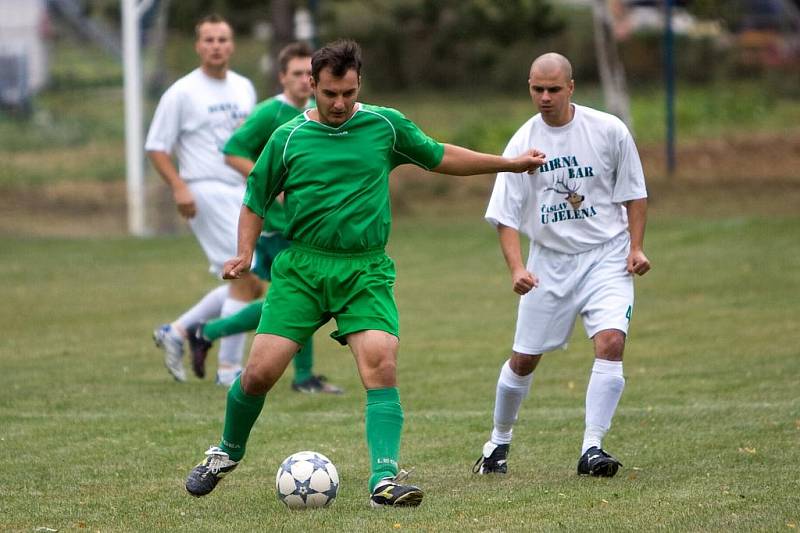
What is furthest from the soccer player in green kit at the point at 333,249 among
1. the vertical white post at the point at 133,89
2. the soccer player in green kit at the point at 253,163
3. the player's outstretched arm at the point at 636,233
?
the vertical white post at the point at 133,89

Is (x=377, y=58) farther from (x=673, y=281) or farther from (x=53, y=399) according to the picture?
(x=53, y=399)

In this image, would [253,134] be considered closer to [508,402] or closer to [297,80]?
[297,80]

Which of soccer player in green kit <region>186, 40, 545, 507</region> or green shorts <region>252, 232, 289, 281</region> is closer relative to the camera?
soccer player in green kit <region>186, 40, 545, 507</region>

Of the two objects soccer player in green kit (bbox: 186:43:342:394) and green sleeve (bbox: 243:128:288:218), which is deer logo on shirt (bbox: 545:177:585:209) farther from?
soccer player in green kit (bbox: 186:43:342:394)

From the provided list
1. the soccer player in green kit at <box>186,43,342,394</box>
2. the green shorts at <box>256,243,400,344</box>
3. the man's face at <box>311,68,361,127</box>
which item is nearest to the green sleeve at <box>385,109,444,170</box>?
the man's face at <box>311,68,361,127</box>

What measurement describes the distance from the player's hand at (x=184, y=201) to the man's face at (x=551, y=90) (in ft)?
11.8

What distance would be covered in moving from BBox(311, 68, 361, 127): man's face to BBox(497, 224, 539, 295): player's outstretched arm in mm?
1216

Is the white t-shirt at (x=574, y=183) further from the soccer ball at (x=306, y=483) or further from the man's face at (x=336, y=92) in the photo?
the soccer ball at (x=306, y=483)

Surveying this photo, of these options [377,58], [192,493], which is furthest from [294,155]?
[377,58]

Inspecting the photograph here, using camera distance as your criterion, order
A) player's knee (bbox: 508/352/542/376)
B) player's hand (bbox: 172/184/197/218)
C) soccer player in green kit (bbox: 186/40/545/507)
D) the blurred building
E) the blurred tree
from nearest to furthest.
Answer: soccer player in green kit (bbox: 186/40/545/507)
player's knee (bbox: 508/352/542/376)
player's hand (bbox: 172/184/197/218)
the blurred building
the blurred tree

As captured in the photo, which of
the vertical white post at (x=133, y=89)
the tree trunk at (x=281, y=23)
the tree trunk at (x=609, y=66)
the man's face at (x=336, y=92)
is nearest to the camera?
the man's face at (x=336, y=92)

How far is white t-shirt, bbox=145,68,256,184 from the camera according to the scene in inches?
392

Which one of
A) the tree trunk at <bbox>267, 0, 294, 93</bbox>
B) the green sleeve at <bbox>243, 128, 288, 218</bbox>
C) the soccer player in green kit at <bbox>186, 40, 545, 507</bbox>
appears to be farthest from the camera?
the tree trunk at <bbox>267, 0, 294, 93</bbox>

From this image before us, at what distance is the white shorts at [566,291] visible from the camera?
6.85 metres
